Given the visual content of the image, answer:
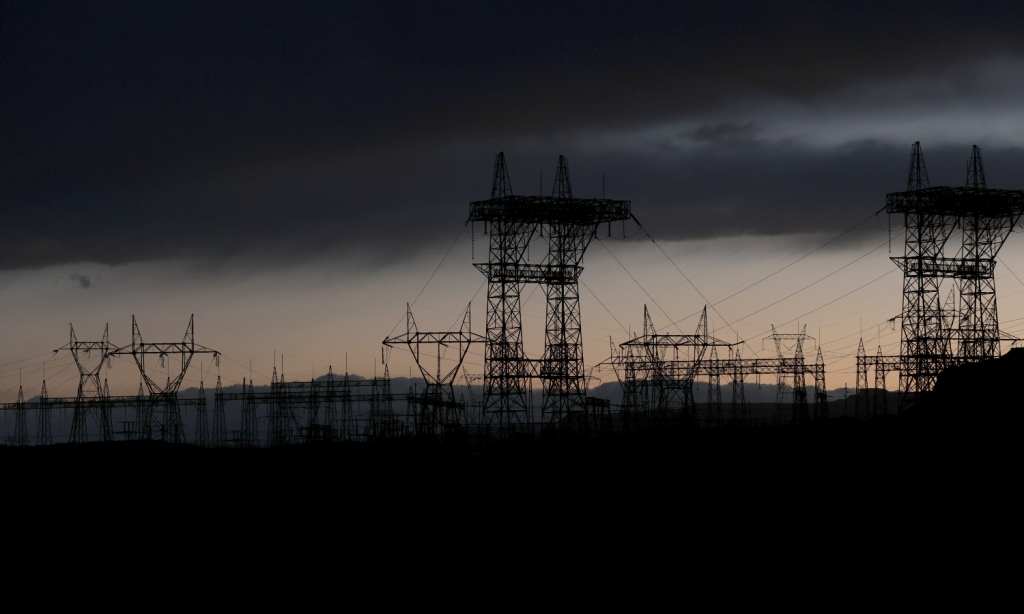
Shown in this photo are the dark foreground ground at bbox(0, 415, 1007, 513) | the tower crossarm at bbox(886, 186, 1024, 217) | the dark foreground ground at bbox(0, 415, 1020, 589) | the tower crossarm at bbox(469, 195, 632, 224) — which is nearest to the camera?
the dark foreground ground at bbox(0, 415, 1020, 589)

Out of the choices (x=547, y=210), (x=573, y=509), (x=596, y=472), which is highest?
(x=547, y=210)

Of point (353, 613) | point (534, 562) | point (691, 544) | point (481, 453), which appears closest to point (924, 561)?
point (691, 544)

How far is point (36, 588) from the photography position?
45.2 m

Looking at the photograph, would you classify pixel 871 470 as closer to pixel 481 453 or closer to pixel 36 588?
pixel 481 453

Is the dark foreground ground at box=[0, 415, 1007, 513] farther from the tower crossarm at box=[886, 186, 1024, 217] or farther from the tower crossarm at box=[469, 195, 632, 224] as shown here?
the tower crossarm at box=[886, 186, 1024, 217]

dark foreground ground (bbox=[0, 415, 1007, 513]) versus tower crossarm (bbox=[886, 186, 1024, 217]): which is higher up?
tower crossarm (bbox=[886, 186, 1024, 217])

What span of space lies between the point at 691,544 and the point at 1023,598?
14.1 m

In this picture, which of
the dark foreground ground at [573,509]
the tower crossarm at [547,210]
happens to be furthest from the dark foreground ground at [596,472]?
the tower crossarm at [547,210]

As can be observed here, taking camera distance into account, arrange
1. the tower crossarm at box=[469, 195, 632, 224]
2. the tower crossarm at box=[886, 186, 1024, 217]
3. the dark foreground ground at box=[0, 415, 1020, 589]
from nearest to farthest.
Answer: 1. the dark foreground ground at box=[0, 415, 1020, 589]
2. the tower crossarm at box=[469, 195, 632, 224]
3. the tower crossarm at box=[886, 186, 1024, 217]

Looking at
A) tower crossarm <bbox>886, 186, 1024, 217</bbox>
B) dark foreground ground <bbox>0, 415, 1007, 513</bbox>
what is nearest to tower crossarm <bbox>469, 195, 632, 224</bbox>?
dark foreground ground <bbox>0, 415, 1007, 513</bbox>

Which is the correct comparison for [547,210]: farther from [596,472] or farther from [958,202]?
[958,202]

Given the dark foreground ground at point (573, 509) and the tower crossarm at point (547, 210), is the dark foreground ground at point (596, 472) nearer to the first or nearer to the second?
the dark foreground ground at point (573, 509)

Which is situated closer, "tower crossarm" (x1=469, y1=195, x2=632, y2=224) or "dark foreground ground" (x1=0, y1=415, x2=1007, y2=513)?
"dark foreground ground" (x1=0, y1=415, x2=1007, y2=513)

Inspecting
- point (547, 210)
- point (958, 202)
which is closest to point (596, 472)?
point (547, 210)
